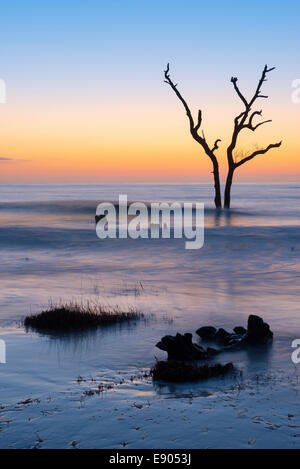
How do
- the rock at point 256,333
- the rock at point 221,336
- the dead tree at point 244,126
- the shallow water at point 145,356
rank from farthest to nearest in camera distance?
the dead tree at point 244,126 < the rock at point 221,336 < the rock at point 256,333 < the shallow water at point 145,356

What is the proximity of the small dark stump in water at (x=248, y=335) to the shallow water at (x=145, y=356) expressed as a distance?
0.21 meters

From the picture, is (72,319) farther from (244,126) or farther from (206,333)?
(244,126)

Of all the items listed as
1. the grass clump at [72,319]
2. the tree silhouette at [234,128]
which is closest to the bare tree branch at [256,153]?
the tree silhouette at [234,128]

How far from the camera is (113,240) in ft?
83.1

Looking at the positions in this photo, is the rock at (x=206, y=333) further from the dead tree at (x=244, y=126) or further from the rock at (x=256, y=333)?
the dead tree at (x=244, y=126)

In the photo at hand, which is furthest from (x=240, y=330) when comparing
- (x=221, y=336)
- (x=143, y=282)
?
(x=143, y=282)

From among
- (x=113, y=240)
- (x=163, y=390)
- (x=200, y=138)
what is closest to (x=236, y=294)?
(x=163, y=390)

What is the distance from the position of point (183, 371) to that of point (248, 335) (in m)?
1.92

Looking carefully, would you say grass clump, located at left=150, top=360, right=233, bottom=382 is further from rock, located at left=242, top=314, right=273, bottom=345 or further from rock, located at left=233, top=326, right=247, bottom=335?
rock, located at left=233, top=326, right=247, bottom=335

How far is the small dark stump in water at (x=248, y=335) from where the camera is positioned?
761cm

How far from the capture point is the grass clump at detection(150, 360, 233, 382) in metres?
5.96
